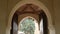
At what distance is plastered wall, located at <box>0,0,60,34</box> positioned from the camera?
5209 mm

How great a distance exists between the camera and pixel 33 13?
9430 mm

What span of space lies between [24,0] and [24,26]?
A: 32.7 ft

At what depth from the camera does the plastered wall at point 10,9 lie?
5.21m

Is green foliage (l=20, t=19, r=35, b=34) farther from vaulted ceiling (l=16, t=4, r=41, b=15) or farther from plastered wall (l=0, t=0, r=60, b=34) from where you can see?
plastered wall (l=0, t=0, r=60, b=34)

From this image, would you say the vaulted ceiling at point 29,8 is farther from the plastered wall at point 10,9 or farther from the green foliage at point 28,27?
the green foliage at point 28,27

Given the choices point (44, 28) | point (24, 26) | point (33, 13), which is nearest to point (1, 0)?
point (44, 28)

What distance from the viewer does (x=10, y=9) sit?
5.27 m

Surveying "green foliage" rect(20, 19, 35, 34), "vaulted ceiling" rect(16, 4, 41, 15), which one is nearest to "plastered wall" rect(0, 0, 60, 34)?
"vaulted ceiling" rect(16, 4, 41, 15)

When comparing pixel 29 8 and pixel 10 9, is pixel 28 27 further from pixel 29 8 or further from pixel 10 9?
pixel 10 9

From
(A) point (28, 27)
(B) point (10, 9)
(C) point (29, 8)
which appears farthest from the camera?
(A) point (28, 27)

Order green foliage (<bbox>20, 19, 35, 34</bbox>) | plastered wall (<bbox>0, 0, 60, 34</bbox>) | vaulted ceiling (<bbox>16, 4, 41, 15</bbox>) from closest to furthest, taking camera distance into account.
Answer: plastered wall (<bbox>0, 0, 60, 34</bbox>), vaulted ceiling (<bbox>16, 4, 41, 15</bbox>), green foliage (<bbox>20, 19, 35, 34</bbox>)

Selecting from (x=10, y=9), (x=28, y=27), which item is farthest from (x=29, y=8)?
(x=28, y=27)

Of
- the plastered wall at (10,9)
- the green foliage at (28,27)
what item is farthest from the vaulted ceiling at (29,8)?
the green foliage at (28,27)

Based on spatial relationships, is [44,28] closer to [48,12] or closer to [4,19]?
[48,12]
